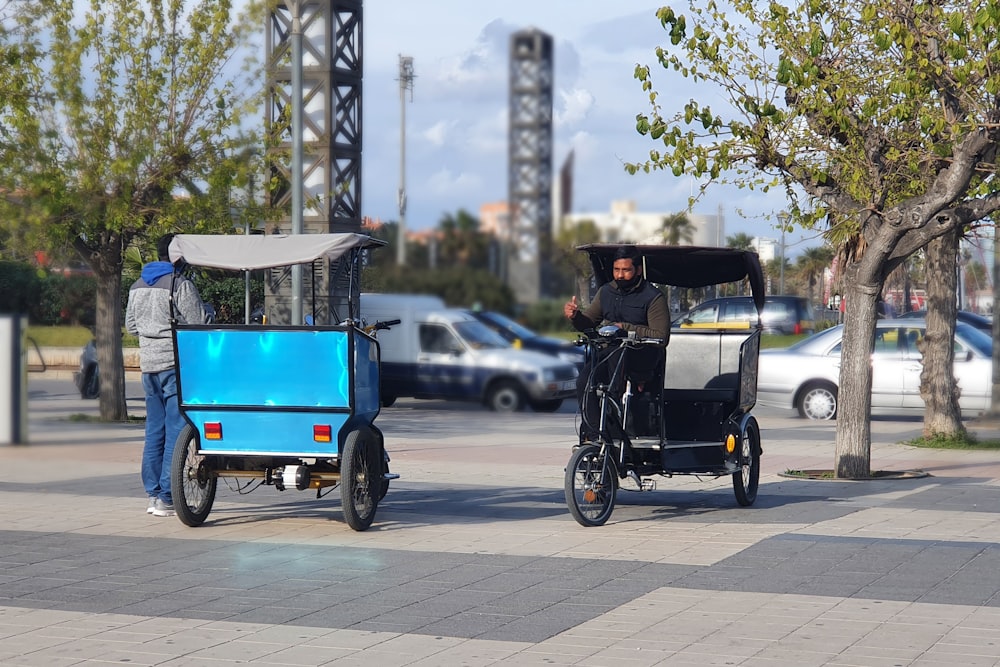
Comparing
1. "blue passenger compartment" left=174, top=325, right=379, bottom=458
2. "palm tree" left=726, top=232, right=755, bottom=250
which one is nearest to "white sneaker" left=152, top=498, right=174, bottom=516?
"blue passenger compartment" left=174, top=325, right=379, bottom=458

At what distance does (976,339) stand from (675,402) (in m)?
11.1

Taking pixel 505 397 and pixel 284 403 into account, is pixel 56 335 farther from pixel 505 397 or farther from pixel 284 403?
pixel 505 397

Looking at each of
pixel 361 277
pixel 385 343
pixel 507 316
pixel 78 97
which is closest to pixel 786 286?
pixel 385 343

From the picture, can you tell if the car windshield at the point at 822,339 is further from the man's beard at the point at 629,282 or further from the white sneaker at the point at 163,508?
the white sneaker at the point at 163,508

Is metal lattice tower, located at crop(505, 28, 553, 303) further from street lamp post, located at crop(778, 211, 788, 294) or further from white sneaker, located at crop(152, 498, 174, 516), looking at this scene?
street lamp post, located at crop(778, 211, 788, 294)

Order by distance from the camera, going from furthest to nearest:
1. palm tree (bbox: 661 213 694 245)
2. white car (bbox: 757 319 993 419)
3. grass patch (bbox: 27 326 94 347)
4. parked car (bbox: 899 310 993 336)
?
parked car (bbox: 899 310 993 336) < white car (bbox: 757 319 993 419) < grass patch (bbox: 27 326 94 347) < palm tree (bbox: 661 213 694 245)

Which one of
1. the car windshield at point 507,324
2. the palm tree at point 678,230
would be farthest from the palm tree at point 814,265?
the car windshield at point 507,324

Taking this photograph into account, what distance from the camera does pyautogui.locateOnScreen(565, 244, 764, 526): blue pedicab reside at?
10.4m

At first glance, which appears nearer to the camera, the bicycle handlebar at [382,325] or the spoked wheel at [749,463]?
the bicycle handlebar at [382,325]

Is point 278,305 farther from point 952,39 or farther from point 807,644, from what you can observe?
point 807,644

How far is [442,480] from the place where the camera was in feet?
44.5

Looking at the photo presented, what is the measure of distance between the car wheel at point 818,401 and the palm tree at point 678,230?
975cm

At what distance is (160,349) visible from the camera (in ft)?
34.9

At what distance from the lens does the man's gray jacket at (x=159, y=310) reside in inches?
417
